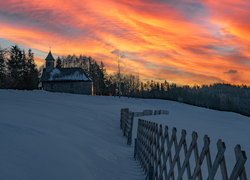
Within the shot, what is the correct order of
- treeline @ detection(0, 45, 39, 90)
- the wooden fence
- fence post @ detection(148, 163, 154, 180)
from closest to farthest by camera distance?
the wooden fence
fence post @ detection(148, 163, 154, 180)
treeline @ detection(0, 45, 39, 90)

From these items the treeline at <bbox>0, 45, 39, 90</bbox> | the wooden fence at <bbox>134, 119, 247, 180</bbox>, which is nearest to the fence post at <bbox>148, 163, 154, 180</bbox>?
the wooden fence at <bbox>134, 119, 247, 180</bbox>

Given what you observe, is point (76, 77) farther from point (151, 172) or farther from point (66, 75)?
point (151, 172)

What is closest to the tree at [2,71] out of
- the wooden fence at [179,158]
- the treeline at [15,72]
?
the treeline at [15,72]

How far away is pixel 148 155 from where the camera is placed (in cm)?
1234

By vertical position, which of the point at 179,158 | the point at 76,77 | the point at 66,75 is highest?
the point at 66,75

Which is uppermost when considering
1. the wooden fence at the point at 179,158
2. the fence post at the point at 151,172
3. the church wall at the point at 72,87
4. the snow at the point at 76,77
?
the snow at the point at 76,77

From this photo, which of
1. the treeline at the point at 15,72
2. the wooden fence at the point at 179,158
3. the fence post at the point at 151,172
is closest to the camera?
the wooden fence at the point at 179,158

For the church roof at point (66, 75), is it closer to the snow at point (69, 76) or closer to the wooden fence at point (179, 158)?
the snow at point (69, 76)

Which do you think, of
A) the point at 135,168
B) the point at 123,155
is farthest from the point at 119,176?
the point at 123,155

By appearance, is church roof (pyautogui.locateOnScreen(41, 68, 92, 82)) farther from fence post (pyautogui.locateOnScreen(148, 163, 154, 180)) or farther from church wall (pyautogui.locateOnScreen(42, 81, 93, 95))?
fence post (pyautogui.locateOnScreen(148, 163, 154, 180))

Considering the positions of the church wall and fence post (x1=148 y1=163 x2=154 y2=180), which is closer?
fence post (x1=148 y1=163 x2=154 y2=180)

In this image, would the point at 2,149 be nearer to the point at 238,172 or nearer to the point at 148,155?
the point at 148,155

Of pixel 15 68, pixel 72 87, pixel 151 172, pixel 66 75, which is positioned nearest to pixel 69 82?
pixel 72 87

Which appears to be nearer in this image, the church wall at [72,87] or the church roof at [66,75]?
the church roof at [66,75]
